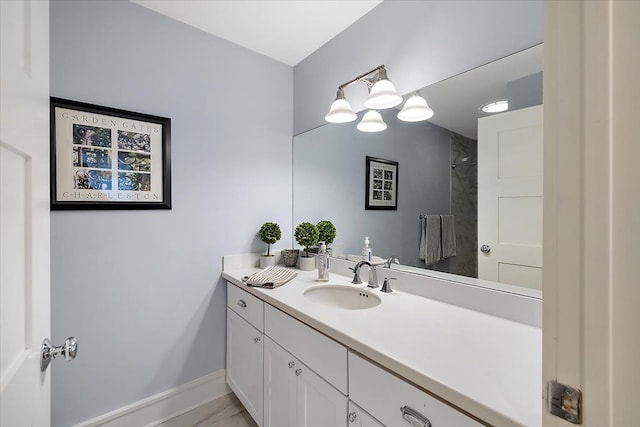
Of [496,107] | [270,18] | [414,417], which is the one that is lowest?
[414,417]

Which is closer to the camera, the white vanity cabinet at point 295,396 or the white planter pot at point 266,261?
the white vanity cabinet at point 295,396

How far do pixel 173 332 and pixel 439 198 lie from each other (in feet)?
5.54

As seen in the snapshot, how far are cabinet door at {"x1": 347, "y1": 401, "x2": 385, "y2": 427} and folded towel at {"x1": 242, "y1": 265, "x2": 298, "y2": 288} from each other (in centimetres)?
71

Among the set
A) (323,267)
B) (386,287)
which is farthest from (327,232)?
(386,287)

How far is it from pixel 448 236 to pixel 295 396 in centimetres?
98

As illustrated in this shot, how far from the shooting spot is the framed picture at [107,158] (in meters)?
1.35

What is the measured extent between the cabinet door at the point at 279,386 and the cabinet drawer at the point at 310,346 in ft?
0.15

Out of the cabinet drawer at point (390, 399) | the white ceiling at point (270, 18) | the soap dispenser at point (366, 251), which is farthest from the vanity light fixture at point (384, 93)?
the cabinet drawer at point (390, 399)

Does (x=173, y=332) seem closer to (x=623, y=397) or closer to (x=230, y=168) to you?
(x=230, y=168)

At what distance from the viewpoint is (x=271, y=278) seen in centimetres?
158

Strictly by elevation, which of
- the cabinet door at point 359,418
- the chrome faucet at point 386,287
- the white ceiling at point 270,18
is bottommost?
the cabinet door at point 359,418

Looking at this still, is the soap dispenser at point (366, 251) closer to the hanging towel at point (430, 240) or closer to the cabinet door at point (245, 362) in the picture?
the hanging towel at point (430, 240)

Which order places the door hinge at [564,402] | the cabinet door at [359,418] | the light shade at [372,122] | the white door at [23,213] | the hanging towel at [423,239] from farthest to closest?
the light shade at [372,122]
the hanging towel at [423,239]
the cabinet door at [359,418]
the white door at [23,213]
the door hinge at [564,402]

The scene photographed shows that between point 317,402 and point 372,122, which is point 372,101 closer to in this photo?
point 372,122
